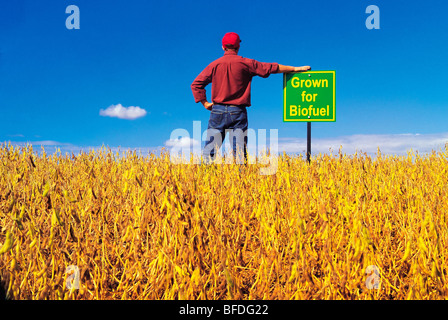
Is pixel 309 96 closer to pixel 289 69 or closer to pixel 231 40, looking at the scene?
pixel 289 69

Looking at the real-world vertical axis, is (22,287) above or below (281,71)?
below

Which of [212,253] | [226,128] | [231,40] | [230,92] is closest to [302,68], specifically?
[231,40]

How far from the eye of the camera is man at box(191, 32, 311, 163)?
593 centimetres

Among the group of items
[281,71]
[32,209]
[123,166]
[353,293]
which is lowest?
[353,293]

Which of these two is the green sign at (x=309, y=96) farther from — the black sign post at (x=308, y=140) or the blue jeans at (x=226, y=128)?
the blue jeans at (x=226, y=128)

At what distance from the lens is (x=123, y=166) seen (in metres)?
5.56

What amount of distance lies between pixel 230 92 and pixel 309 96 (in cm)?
188

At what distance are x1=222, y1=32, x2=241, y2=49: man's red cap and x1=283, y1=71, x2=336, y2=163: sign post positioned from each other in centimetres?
126

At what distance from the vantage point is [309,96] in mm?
6992

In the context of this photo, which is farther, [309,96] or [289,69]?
[309,96]

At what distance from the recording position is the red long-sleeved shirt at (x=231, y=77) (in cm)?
600
